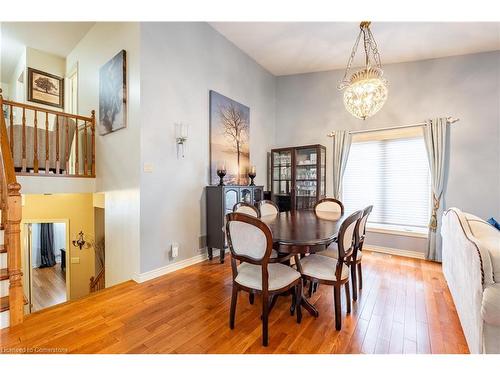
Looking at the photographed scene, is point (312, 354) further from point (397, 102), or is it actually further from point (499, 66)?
point (499, 66)

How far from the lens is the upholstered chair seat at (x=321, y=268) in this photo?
6.18ft

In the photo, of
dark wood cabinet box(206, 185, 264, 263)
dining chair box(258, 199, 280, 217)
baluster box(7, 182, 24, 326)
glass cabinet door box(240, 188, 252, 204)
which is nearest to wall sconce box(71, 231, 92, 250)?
dark wood cabinet box(206, 185, 264, 263)

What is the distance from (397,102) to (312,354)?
397cm

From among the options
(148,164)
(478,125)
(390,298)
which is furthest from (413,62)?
(148,164)

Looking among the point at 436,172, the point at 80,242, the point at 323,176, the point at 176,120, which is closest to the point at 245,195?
the point at 176,120

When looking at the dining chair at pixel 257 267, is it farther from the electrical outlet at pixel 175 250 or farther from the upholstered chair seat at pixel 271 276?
the electrical outlet at pixel 175 250

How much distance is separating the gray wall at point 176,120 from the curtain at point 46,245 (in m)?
4.26

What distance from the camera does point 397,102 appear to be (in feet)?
12.9

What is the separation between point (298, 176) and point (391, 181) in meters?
1.56

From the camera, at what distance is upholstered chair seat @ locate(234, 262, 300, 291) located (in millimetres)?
1746

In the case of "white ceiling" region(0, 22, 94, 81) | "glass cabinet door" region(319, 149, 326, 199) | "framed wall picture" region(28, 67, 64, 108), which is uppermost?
"white ceiling" region(0, 22, 94, 81)

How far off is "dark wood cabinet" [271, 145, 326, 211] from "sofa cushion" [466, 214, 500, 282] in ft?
8.42

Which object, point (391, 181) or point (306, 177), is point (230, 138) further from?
point (391, 181)

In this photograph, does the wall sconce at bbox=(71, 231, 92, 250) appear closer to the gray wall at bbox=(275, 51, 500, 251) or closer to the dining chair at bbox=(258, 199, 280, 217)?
the dining chair at bbox=(258, 199, 280, 217)
